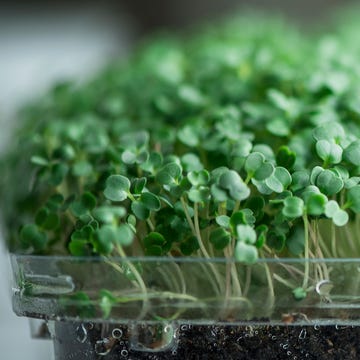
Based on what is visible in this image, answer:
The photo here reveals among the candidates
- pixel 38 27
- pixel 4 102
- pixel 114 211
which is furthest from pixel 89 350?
pixel 38 27

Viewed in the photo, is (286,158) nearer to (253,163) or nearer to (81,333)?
(253,163)

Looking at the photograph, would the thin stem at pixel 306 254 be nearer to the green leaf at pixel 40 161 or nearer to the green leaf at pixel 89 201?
the green leaf at pixel 89 201

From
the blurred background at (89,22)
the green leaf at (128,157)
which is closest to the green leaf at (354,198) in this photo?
the green leaf at (128,157)

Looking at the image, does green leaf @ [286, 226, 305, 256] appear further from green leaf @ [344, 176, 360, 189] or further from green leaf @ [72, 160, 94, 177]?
green leaf @ [72, 160, 94, 177]

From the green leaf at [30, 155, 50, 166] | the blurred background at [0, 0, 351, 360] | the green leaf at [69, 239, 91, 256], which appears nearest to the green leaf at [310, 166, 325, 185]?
the green leaf at [69, 239, 91, 256]

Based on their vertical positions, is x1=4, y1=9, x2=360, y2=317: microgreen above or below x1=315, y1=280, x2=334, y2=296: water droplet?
above

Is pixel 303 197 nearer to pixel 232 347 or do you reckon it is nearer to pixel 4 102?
pixel 232 347

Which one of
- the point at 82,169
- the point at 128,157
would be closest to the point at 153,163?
the point at 128,157
